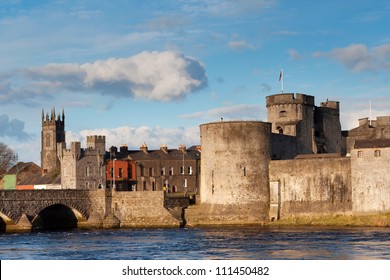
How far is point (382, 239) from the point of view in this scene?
52.1 m

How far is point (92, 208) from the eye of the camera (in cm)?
7538

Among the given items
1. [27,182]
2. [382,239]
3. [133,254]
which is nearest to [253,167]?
[382,239]

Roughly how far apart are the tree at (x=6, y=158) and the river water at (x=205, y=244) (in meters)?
59.5

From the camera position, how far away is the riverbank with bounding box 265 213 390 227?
2554 inches

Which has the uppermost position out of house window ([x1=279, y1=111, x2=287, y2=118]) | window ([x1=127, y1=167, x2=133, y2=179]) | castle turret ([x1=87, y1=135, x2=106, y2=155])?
house window ([x1=279, y1=111, x2=287, y2=118])

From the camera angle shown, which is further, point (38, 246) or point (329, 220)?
point (329, 220)

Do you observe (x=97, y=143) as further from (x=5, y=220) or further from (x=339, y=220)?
(x=339, y=220)

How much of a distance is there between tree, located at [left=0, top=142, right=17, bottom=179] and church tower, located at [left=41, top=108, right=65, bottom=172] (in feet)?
20.7

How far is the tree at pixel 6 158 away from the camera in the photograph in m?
125

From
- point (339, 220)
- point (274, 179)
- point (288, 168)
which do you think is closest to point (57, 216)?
point (274, 179)

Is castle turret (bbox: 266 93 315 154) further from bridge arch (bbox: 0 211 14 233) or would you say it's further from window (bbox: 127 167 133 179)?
window (bbox: 127 167 133 179)

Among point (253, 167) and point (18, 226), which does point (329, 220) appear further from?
point (18, 226)

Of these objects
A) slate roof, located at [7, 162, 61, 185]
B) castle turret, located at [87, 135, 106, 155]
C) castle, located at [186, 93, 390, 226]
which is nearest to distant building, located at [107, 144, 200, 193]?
castle turret, located at [87, 135, 106, 155]

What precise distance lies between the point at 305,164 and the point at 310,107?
12945mm
